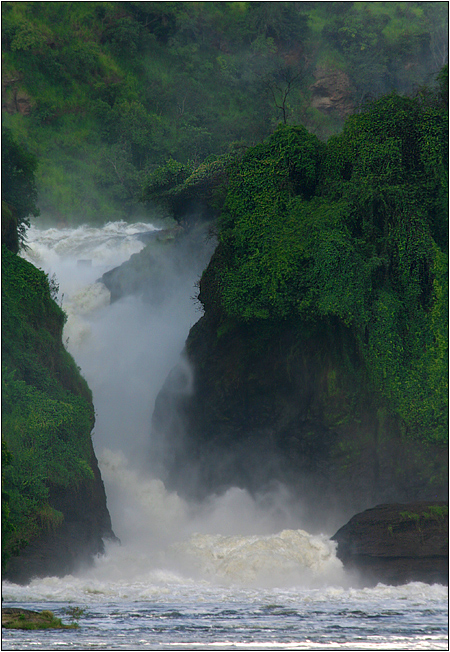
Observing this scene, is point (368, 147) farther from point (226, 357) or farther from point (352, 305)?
point (226, 357)

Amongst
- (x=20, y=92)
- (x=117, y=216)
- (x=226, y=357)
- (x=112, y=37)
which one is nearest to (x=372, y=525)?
(x=226, y=357)

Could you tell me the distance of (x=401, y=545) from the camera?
22547mm

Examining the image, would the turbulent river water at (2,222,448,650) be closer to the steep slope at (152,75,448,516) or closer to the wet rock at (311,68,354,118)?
the steep slope at (152,75,448,516)

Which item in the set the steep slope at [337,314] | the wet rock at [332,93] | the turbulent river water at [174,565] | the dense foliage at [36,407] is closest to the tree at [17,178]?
the dense foliage at [36,407]

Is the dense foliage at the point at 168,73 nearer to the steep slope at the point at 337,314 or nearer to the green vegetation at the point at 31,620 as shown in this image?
the steep slope at the point at 337,314

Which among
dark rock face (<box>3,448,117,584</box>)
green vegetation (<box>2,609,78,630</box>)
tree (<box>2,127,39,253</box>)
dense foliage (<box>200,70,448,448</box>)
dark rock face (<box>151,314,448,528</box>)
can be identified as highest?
tree (<box>2,127,39,253</box>)

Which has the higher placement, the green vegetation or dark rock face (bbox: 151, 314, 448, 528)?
dark rock face (bbox: 151, 314, 448, 528)

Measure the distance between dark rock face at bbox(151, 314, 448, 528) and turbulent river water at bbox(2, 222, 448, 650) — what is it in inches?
40.0

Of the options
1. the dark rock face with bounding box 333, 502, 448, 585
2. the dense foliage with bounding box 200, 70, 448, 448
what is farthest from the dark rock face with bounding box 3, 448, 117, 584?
the dark rock face with bounding box 333, 502, 448, 585

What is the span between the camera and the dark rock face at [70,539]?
22172mm

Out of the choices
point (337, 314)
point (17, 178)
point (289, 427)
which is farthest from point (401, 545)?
point (17, 178)

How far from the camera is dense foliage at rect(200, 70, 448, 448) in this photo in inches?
995

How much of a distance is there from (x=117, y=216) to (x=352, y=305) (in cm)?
4109

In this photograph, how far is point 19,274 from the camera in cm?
2627
